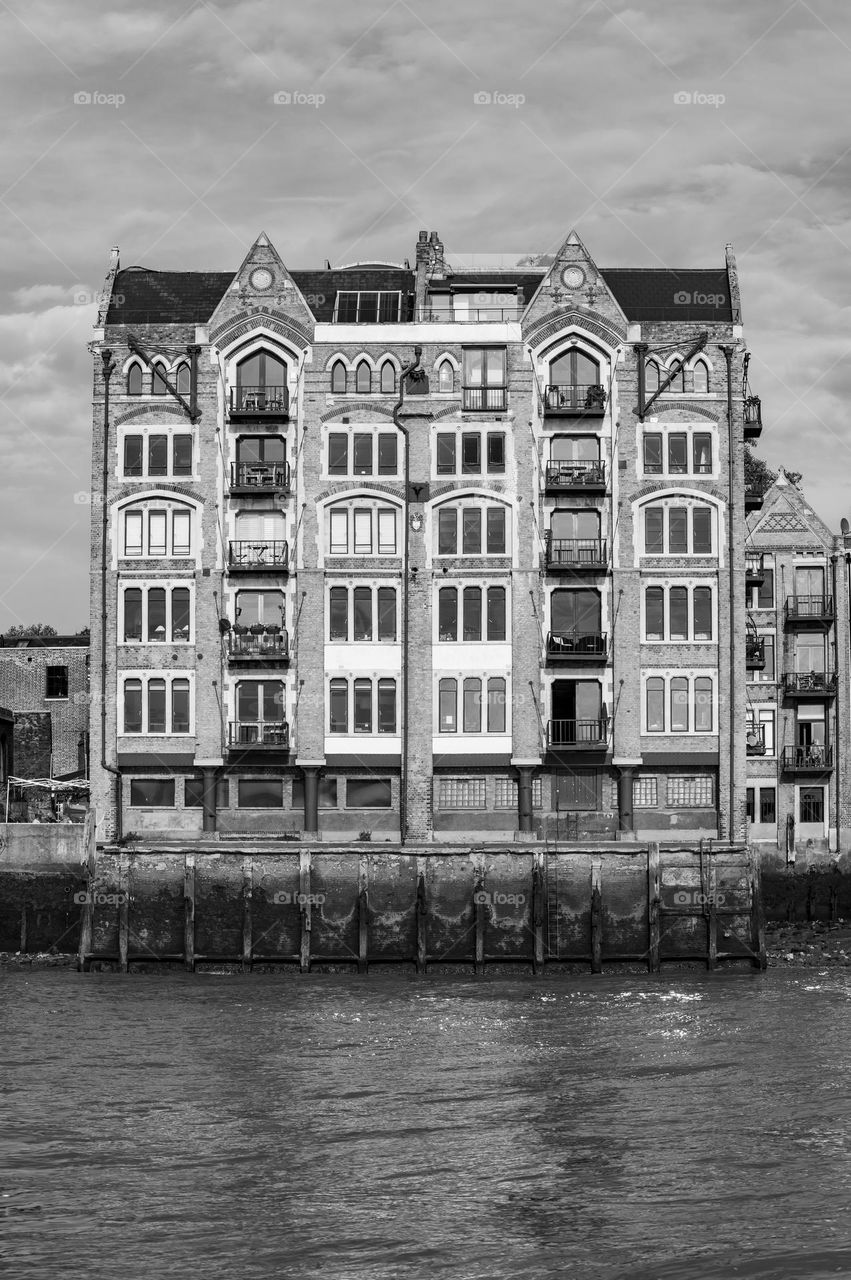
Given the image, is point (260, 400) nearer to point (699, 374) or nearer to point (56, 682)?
point (699, 374)

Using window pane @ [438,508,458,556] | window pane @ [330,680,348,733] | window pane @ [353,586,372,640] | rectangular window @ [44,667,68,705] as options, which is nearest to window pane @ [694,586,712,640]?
window pane @ [438,508,458,556]

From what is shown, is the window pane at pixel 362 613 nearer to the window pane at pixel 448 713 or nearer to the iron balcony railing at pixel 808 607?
the window pane at pixel 448 713

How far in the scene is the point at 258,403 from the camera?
67500mm

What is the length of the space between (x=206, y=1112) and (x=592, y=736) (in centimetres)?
3688

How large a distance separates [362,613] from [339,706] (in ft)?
12.6

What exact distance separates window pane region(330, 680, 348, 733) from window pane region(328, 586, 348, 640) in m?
1.92

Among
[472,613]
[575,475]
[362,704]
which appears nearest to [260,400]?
[472,613]

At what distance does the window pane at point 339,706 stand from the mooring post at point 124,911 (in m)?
14.4

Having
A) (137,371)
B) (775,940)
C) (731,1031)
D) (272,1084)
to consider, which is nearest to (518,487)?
(137,371)

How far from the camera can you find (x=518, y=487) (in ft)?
221

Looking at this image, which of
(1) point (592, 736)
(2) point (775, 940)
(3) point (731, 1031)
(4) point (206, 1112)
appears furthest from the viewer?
(1) point (592, 736)

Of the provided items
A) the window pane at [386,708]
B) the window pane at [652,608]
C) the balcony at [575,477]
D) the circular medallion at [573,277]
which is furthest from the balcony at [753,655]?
the circular medallion at [573,277]

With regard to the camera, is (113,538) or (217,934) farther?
(113,538)

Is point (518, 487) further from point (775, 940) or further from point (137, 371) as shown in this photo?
point (775, 940)
